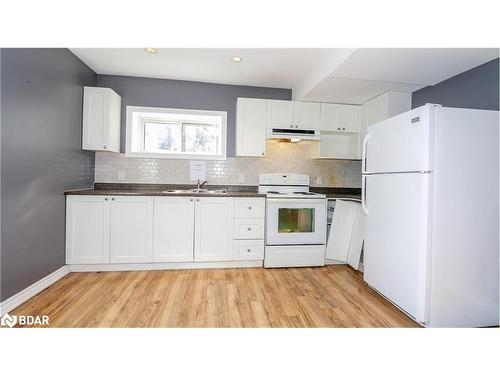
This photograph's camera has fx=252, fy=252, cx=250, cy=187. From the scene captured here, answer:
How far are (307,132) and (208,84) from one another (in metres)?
1.52

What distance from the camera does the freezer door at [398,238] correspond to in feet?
6.06

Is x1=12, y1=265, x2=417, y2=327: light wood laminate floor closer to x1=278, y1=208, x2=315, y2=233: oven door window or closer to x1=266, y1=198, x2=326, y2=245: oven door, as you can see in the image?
x1=266, y1=198, x2=326, y2=245: oven door

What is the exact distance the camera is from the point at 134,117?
11.2ft

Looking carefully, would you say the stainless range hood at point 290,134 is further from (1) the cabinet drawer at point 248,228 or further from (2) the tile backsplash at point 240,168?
(1) the cabinet drawer at point 248,228

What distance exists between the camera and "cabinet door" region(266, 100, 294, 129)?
3.37 metres

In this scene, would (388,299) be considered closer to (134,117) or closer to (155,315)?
(155,315)

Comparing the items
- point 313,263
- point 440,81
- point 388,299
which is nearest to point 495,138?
point 440,81

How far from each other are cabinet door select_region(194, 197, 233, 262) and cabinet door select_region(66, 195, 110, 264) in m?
1.00

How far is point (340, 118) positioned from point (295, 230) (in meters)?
1.69

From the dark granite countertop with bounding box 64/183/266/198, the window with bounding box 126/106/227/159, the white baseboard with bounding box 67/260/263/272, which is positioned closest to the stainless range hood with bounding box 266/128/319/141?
the window with bounding box 126/106/227/159

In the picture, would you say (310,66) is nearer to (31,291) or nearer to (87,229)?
(87,229)

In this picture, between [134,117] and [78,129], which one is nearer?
[78,129]

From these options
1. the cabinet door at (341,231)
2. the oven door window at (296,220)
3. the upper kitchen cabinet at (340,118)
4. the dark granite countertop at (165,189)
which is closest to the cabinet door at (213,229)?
the dark granite countertop at (165,189)

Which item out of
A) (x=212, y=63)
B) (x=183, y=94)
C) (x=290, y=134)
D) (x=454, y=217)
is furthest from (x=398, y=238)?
(x=183, y=94)
